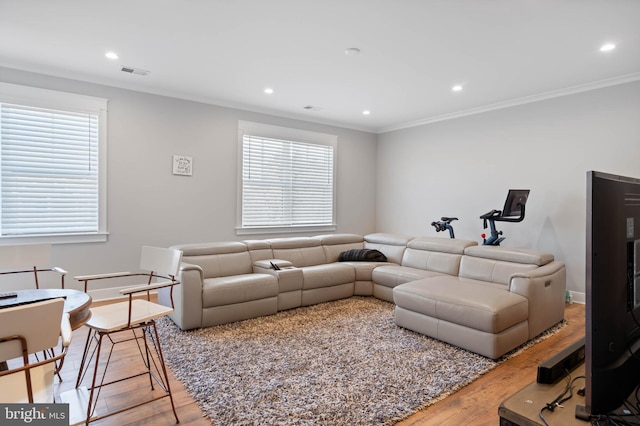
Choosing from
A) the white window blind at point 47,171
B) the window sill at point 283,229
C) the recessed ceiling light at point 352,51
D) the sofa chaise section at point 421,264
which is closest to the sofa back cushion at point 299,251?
the sofa chaise section at point 421,264

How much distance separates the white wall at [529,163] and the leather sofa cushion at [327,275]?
7.87 feet

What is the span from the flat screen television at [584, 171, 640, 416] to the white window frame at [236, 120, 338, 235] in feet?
17.3

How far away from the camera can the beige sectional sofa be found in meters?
3.09

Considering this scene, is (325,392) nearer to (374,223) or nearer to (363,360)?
(363,360)

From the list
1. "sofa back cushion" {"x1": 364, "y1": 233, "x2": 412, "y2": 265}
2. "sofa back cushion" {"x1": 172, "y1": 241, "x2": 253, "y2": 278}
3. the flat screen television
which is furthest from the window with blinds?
the flat screen television

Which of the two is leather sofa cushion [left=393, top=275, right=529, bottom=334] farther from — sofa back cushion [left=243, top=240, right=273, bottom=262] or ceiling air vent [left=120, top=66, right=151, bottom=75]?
ceiling air vent [left=120, top=66, right=151, bottom=75]

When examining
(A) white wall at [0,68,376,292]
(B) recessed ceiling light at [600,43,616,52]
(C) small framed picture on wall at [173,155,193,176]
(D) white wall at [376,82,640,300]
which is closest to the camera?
(B) recessed ceiling light at [600,43,616,52]

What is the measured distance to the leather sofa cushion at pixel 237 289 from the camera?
3.62 m

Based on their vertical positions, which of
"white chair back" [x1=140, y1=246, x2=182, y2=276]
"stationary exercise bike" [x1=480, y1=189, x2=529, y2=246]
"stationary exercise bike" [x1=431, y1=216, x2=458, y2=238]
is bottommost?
"white chair back" [x1=140, y1=246, x2=182, y2=276]

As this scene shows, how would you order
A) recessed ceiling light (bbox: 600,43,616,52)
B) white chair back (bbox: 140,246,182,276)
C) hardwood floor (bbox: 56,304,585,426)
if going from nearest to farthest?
hardwood floor (bbox: 56,304,585,426) < white chair back (bbox: 140,246,182,276) < recessed ceiling light (bbox: 600,43,616,52)

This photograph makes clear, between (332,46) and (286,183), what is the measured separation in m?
3.14

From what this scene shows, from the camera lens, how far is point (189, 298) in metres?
3.50

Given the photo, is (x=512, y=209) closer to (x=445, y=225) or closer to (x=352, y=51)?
(x=445, y=225)

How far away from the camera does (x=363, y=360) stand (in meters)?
2.86
